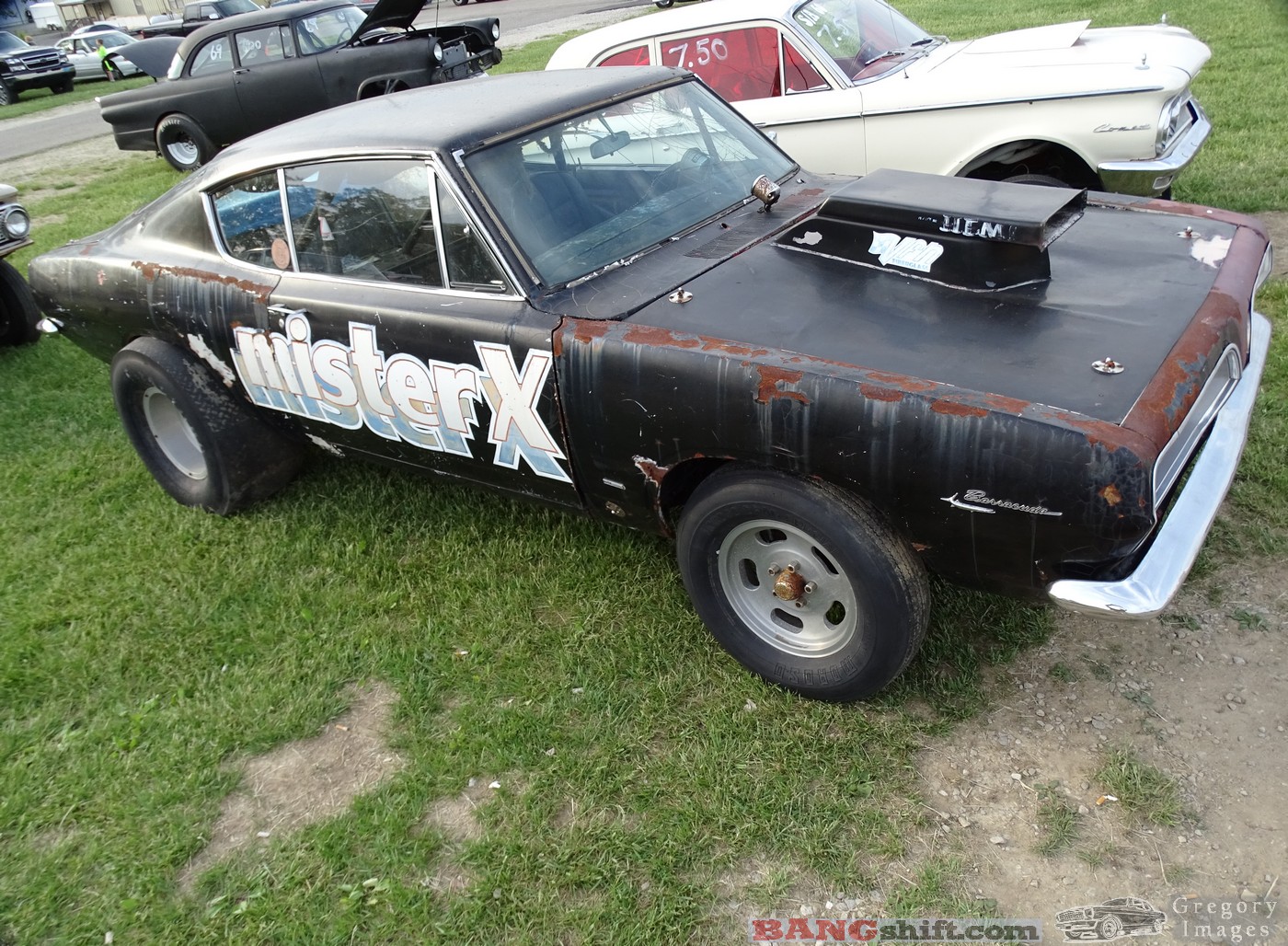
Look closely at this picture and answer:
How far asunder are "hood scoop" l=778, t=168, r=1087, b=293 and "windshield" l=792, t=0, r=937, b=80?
8.92 ft

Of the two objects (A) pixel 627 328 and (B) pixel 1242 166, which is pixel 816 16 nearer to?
(B) pixel 1242 166

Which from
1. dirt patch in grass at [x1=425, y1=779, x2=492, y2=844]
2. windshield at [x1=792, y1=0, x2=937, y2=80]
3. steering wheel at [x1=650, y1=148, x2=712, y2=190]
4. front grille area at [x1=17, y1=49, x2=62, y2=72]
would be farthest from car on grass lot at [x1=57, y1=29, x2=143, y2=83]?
dirt patch in grass at [x1=425, y1=779, x2=492, y2=844]

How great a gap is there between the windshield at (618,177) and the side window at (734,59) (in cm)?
204

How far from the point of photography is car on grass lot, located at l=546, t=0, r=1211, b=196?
4.82 metres

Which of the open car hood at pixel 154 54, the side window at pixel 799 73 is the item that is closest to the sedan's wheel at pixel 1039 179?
the side window at pixel 799 73

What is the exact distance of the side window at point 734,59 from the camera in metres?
5.64

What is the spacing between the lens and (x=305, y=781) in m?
2.92


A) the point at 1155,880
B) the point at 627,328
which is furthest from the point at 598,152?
the point at 1155,880

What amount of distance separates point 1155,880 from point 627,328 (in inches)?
76.1

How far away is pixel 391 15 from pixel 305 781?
8798 mm

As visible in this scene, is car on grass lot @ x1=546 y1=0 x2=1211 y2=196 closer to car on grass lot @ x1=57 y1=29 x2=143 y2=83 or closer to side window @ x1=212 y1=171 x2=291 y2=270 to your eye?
side window @ x1=212 y1=171 x2=291 y2=270

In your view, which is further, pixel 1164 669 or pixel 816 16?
pixel 816 16

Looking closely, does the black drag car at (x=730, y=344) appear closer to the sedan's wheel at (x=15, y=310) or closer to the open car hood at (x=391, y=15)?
the sedan's wheel at (x=15, y=310)

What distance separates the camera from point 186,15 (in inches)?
791
